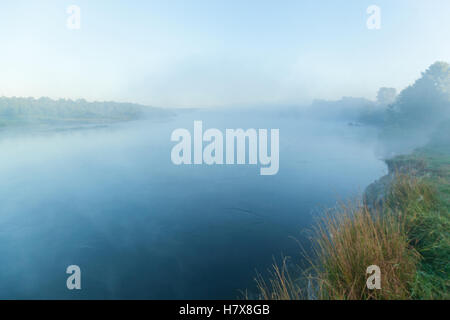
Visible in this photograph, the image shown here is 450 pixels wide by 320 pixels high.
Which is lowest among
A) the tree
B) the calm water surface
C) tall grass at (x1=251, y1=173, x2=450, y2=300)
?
the calm water surface

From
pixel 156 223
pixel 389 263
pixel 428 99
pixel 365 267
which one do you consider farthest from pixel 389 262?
pixel 428 99

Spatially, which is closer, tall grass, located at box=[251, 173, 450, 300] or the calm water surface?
tall grass, located at box=[251, 173, 450, 300]

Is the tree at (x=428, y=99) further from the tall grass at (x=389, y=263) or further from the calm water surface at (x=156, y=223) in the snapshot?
the tall grass at (x=389, y=263)

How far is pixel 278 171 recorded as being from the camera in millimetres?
18375

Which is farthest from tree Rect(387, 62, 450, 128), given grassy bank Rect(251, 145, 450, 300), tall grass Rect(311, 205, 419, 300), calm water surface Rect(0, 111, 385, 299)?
tall grass Rect(311, 205, 419, 300)

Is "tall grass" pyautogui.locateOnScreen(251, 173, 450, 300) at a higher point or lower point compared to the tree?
lower

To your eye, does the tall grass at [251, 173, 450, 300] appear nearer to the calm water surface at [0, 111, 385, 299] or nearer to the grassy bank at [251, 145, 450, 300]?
the grassy bank at [251, 145, 450, 300]

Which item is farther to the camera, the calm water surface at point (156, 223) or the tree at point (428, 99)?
the tree at point (428, 99)

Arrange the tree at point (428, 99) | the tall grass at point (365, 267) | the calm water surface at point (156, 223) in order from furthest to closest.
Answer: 1. the tree at point (428, 99)
2. the calm water surface at point (156, 223)
3. the tall grass at point (365, 267)

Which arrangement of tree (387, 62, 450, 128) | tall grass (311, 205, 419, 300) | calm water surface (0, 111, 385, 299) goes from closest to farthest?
tall grass (311, 205, 419, 300) < calm water surface (0, 111, 385, 299) < tree (387, 62, 450, 128)

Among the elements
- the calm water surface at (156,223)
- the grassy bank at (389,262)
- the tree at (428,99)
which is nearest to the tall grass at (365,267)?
the grassy bank at (389,262)

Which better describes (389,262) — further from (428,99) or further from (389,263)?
(428,99)
